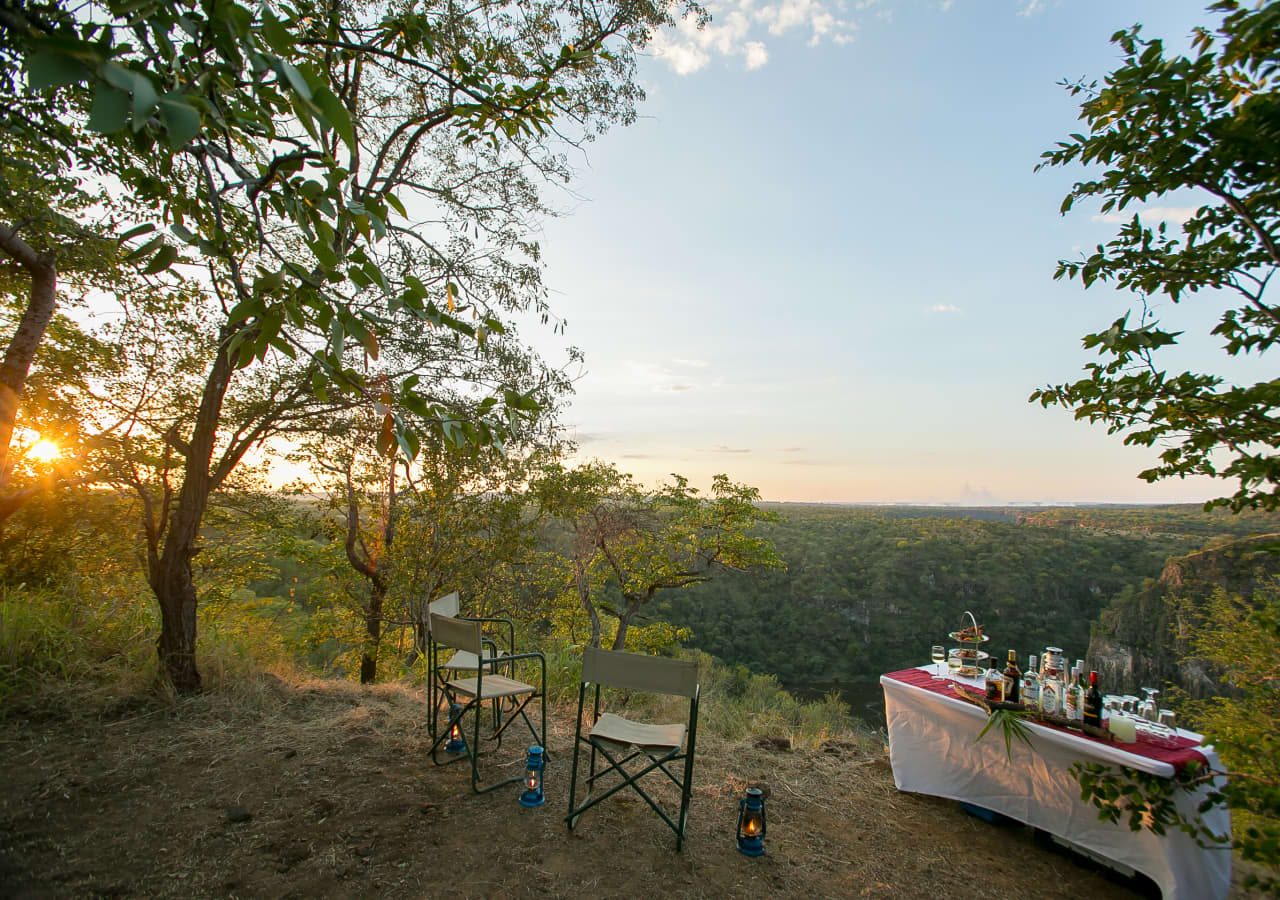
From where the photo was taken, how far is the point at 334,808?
102 inches

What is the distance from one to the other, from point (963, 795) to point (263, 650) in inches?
206

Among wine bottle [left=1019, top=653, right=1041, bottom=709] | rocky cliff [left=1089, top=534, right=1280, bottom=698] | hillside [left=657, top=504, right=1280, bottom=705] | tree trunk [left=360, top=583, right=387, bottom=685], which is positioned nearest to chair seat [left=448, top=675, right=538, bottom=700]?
wine bottle [left=1019, top=653, right=1041, bottom=709]

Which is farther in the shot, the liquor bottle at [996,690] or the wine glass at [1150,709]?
the liquor bottle at [996,690]

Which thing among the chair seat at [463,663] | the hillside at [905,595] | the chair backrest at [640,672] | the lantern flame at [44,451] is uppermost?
the lantern flame at [44,451]

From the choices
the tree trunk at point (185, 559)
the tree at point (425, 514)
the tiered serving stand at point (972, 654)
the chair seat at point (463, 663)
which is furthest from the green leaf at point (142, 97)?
the tree at point (425, 514)

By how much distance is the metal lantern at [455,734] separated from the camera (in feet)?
10.5

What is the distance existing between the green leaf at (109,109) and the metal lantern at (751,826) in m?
2.86

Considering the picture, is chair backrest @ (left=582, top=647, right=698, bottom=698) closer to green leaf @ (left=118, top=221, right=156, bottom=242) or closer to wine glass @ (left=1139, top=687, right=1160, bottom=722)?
green leaf @ (left=118, top=221, right=156, bottom=242)

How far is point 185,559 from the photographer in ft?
12.5

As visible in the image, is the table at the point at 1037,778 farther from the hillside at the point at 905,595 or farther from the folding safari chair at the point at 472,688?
the hillside at the point at 905,595

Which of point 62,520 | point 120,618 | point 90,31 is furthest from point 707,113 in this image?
point 62,520

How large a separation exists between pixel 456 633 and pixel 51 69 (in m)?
2.57

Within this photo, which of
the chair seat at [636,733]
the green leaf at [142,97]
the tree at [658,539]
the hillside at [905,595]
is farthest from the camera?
the hillside at [905,595]

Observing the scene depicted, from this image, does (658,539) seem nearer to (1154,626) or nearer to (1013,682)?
(1013,682)
